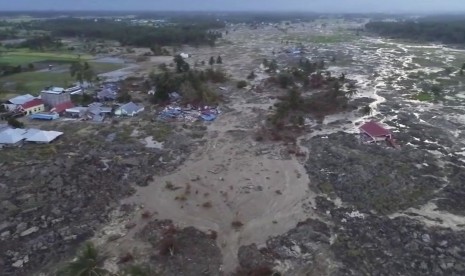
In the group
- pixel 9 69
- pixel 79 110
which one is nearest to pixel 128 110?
pixel 79 110

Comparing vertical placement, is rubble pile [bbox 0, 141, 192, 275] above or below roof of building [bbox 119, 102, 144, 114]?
below

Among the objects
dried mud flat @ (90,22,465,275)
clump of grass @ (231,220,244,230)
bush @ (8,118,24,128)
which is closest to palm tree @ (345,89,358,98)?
dried mud flat @ (90,22,465,275)

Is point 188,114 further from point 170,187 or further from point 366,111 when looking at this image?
point 366,111

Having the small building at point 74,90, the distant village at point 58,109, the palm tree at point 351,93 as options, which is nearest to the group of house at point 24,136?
the distant village at point 58,109

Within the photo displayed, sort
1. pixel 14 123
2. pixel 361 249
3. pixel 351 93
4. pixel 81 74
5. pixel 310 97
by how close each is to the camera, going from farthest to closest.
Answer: pixel 81 74 < pixel 351 93 < pixel 310 97 < pixel 14 123 < pixel 361 249

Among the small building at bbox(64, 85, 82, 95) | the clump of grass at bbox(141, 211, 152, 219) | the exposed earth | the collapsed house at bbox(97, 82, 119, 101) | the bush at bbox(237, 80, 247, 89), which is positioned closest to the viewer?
the exposed earth

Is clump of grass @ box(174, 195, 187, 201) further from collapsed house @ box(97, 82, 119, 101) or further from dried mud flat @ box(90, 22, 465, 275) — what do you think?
collapsed house @ box(97, 82, 119, 101)

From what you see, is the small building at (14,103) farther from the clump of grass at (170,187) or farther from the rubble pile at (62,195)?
the clump of grass at (170,187)
